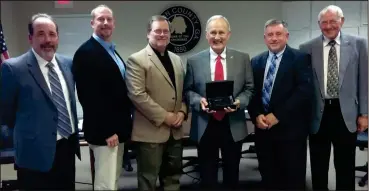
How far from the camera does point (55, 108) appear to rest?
7.72 ft

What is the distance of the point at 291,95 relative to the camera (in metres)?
2.75

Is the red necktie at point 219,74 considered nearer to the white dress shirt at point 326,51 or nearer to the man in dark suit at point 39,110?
the white dress shirt at point 326,51

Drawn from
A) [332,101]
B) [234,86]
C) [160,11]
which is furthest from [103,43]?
[160,11]

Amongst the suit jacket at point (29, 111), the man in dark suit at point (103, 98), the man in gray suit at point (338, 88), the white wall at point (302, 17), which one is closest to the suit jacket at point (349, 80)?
the man in gray suit at point (338, 88)

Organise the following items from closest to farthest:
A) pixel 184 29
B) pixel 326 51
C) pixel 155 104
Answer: pixel 155 104, pixel 326 51, pixel 184 29

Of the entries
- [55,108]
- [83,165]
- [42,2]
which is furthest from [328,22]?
[42,2]

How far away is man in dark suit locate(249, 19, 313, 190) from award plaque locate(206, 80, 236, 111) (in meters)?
0.29

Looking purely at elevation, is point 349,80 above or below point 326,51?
below

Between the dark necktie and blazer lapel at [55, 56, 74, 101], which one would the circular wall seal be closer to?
the dark necktie

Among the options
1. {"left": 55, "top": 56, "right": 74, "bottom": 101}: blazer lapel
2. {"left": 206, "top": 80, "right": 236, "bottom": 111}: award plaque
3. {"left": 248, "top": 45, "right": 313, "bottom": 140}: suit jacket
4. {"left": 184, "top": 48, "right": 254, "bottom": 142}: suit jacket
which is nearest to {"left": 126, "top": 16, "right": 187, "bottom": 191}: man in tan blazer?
{"left": 184, "top": 48, "right": 254, "bottom": 142}: suit jacket

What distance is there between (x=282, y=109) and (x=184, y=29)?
3842 millimetres

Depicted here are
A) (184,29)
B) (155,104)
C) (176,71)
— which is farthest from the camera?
(184,29)

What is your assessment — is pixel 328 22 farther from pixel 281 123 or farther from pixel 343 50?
pixel 281 123

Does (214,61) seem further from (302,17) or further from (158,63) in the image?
(302,17)
